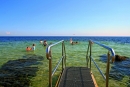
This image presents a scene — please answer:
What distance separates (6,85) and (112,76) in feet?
14.5

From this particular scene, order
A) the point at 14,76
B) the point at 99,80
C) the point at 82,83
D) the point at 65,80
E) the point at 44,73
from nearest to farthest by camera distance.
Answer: the point at 82,83
the point at 65,80
the point at 99,80
the point at 14,76
the point at 44,73

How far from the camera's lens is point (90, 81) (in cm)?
399

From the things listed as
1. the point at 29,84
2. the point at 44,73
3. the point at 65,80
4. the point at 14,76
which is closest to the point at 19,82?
the point at 29,84

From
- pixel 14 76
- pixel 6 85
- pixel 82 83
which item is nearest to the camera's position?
pixel 82 83

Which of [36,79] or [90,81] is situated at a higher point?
[90,81]

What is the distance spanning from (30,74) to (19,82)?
1094 millimetres

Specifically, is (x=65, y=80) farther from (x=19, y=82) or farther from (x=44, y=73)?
(x=44, y=73)

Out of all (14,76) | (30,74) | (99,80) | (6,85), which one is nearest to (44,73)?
(30,74)

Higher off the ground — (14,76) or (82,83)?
(82,83)

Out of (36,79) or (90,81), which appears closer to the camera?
(90,81)

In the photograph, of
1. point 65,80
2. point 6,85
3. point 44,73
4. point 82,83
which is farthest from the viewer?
point 44,73

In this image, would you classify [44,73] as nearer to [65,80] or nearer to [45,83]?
[45,83]

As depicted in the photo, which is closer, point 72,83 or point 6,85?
point 72,83

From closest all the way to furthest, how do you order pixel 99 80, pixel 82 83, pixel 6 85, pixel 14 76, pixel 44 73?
1. pixel 82 83
2. pixel 6 85
3. pixel 99 80
4. pixel 14 76
5. pixel 44 73
